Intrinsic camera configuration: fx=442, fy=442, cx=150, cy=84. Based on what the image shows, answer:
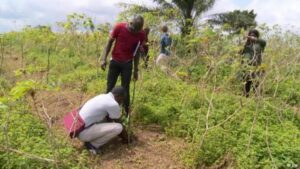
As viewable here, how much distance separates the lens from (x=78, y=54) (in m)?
14.3

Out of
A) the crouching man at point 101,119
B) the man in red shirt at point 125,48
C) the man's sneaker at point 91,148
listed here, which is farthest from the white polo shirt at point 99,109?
the man in red shirt at point 125,48

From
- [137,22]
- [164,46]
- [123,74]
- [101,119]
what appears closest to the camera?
[101,119]

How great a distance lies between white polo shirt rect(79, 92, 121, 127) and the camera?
18.0 feet

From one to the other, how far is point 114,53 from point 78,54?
804 centimetres

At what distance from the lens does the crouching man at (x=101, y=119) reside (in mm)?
5504

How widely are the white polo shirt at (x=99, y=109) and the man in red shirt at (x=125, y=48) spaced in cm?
86

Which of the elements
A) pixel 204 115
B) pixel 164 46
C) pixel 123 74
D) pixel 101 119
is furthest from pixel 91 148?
pixel 164 46

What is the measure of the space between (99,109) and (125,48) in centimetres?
125

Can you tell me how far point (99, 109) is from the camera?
5.50 metres

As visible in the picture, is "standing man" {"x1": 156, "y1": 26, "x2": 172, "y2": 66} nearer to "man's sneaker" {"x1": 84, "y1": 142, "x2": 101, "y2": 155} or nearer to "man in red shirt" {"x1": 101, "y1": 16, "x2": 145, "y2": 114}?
"man in red shirt" {"x1": 101, "y1": 16, "x2": 145, "y2": 114}

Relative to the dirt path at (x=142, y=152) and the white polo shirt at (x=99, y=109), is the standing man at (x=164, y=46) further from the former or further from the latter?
the white polo shirt at (x=99, y=109)

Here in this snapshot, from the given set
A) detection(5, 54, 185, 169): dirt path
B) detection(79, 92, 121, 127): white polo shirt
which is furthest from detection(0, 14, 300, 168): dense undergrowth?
detection(79, 92, 121, 127): white polo shirt

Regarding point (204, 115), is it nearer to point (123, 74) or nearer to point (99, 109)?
point (123, 74)

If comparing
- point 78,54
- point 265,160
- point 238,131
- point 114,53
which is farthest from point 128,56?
point 78,54
